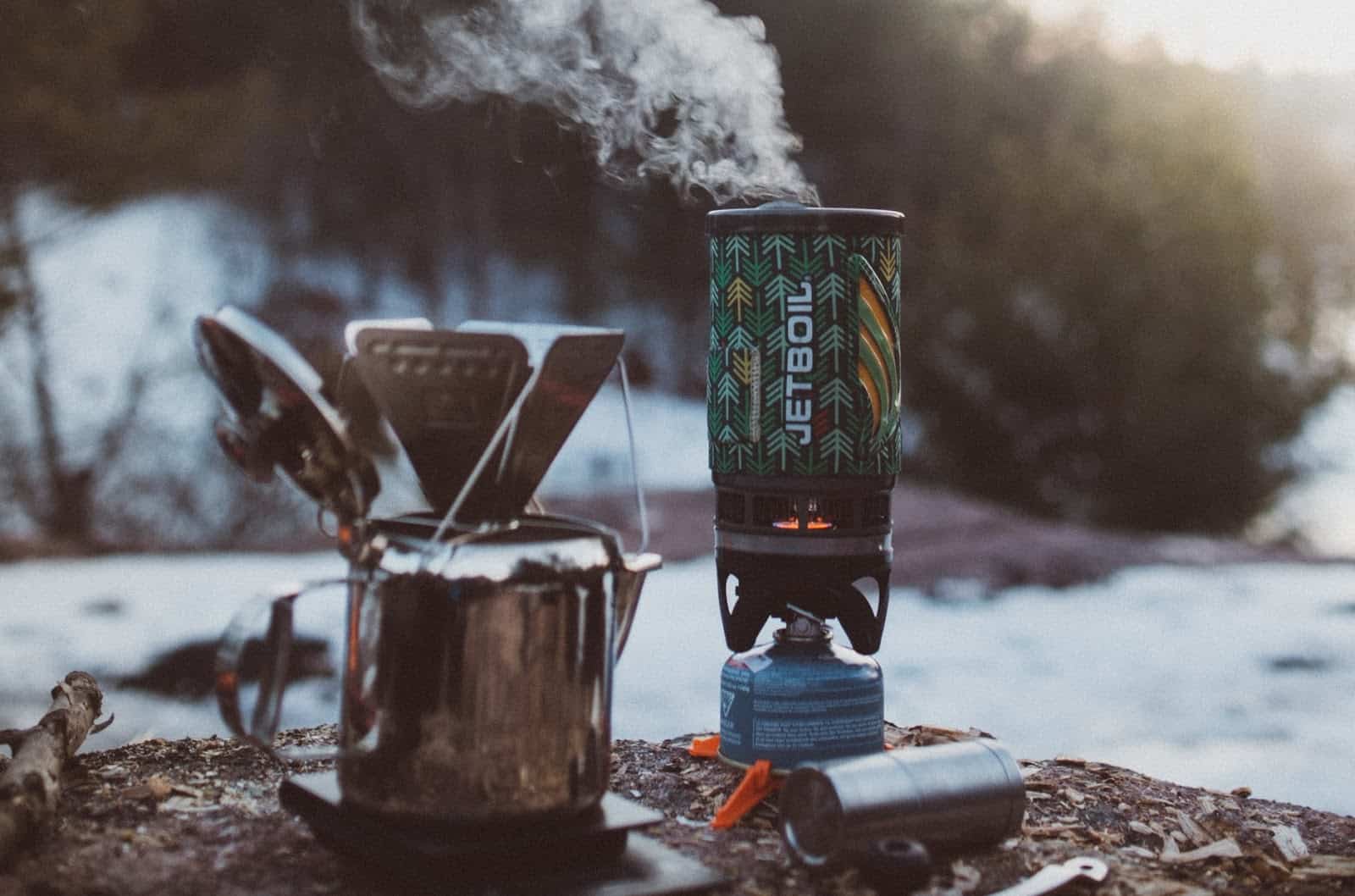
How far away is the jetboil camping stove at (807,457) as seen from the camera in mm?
4070

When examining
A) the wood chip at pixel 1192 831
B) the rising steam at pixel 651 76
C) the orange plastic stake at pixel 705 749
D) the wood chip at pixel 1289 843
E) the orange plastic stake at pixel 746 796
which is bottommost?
→ the wood chip at pixel 1289 843

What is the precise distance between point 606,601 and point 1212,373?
11.0 metres

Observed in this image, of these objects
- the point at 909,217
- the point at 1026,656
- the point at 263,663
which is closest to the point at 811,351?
the point at 263,663

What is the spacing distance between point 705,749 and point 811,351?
1.31 metres

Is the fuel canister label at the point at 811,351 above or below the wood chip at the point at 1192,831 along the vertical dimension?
above

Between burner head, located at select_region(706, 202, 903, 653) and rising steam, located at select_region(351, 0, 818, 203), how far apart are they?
27.7 inches

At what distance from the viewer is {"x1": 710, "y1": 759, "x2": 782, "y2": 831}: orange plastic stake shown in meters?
3.78

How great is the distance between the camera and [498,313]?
18734 millimetres

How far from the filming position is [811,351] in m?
4.09

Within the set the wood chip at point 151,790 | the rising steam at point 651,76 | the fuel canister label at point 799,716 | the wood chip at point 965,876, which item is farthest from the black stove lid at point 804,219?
the wood chip at point 151,790

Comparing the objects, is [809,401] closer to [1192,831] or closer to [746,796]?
[746,796]

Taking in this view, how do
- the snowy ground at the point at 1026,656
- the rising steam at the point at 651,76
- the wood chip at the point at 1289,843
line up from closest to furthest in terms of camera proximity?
the wood chip at the point at 1289,843 < the rising steam at the point at 651,76 < the snowy ground at the point at 1026,656

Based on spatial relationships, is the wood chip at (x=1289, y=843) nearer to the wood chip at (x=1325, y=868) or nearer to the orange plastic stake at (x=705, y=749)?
the wood chip at (x=1325, y=868)

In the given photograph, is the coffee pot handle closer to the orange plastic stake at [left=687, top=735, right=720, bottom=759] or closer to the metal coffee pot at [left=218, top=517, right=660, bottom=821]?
the metal coffee pot at [left=218, top=517, right=660, bottom=821]
